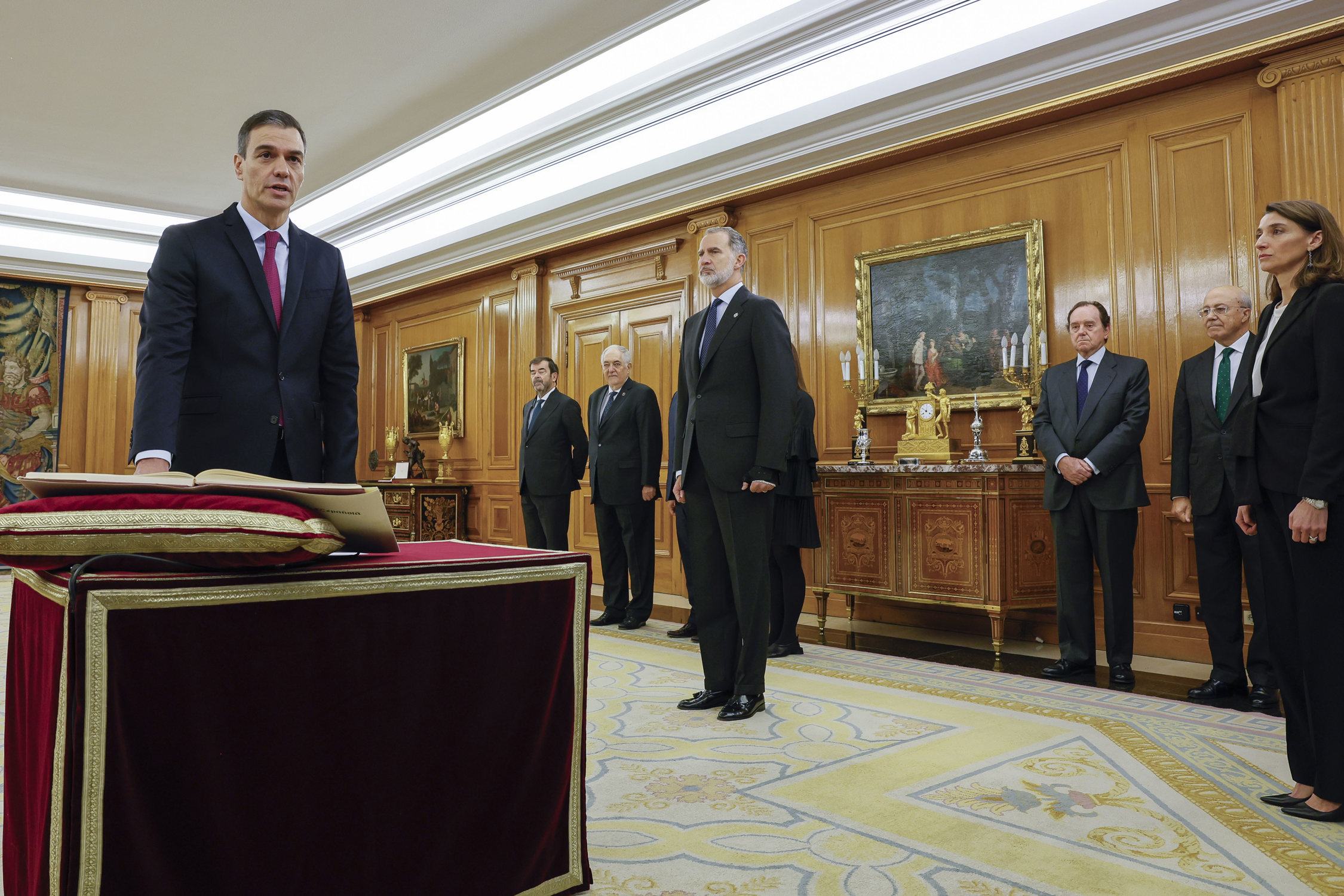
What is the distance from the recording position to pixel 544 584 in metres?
1.67

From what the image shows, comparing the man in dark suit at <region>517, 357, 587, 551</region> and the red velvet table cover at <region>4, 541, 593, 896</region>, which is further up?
the man in dark suit at <region>517, 357, 587, 551</region>

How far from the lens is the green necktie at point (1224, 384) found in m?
3.86

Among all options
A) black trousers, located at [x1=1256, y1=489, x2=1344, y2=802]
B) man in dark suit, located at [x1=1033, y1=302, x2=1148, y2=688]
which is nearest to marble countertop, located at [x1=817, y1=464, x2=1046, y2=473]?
man in dark suit, located at [x1=1033, y1=302, x2=1148, y2=688]

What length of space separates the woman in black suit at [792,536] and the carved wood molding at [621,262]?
2.92 metres

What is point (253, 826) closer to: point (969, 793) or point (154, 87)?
point (969, 793)

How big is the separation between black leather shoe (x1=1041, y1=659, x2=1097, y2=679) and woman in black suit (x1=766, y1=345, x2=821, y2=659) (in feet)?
4.09

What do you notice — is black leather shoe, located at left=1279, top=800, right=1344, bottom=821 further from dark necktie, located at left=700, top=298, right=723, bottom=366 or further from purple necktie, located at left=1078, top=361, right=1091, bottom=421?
purple necktie, located at left=1078, top=361, right=1091, bottom=421

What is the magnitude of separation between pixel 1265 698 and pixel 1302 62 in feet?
9.99

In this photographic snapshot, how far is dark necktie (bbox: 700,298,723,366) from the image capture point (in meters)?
3.42

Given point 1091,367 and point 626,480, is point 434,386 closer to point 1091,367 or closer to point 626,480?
point 626,480

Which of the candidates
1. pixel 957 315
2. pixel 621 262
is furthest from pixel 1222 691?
pixel 621 262

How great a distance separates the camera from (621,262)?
777cm

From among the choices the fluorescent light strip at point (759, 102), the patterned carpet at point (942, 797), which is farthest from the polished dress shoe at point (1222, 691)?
the fluorescent light strip at point (759, 102)

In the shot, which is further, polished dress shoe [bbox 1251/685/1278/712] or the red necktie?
polished dress shoe [bbox 1251/685/1278/712]
